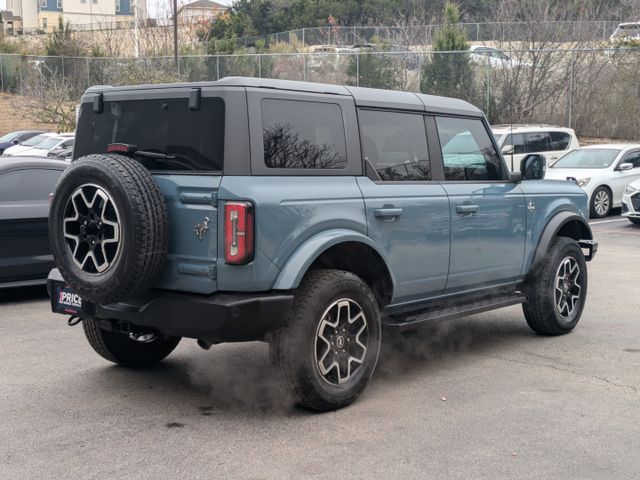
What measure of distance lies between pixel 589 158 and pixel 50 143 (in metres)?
16.7

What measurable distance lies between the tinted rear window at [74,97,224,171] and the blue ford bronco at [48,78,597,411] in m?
0.01

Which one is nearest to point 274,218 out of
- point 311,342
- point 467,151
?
point 311,342

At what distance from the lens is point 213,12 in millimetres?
71375

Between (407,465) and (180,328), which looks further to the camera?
(180,328)

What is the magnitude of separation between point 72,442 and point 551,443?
2740mm

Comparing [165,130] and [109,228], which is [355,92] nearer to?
[165,130]

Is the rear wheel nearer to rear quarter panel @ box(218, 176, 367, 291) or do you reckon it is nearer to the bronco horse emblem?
rear quarter panel @ box(218, 176, 367, 291)

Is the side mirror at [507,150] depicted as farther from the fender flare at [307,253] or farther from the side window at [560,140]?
the fender flare at [307,253]

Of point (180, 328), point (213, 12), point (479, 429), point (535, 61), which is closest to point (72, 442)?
point (180, 328)

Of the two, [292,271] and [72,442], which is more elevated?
[292,271]

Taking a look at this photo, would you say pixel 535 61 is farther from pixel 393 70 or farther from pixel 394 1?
pixel 394 1

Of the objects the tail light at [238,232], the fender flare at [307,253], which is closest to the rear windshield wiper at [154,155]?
the tail light at [238,232]

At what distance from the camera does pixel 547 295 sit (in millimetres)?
7395

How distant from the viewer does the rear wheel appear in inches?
712
